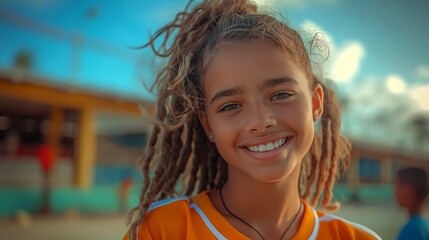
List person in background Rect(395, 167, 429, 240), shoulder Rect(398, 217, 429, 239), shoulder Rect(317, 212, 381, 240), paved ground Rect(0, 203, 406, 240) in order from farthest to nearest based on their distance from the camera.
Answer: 1. paved ground Rect(0, 203, 406, 240)
2. person in background Rect(395, 167, 429, 240)
3. shoulder Rect(398, 217, 429, 239)
4. shoulder Rect(317, 212, 381, 240)

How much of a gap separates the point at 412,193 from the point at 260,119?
2959mm

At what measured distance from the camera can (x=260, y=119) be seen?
1639mm

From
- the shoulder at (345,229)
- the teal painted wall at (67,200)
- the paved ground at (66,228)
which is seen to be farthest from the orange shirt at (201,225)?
the teal painted wall at (67,200)

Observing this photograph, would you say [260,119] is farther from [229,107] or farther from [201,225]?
[201,225]

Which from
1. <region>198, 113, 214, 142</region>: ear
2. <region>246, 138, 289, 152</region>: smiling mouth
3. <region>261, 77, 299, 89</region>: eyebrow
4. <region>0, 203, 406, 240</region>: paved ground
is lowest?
<region>0, 203, 406, 240</region>: paved ground

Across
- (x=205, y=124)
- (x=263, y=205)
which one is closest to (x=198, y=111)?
(x=205, y=124)

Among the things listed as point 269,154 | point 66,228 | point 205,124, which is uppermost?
point 205,124

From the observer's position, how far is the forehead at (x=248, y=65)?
168cm

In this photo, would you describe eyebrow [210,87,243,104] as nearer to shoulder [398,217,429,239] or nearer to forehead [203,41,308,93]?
forehead [203,41,308,93]

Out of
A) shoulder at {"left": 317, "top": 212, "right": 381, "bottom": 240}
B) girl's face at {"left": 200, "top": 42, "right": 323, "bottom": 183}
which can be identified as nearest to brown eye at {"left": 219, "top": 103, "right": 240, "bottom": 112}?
girl's face at {"left": 200, "top": 42, "right": 323, "bottom": 183}

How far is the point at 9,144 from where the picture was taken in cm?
1933

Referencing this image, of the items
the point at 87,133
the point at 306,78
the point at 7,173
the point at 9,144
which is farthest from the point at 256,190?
the point at 9,144

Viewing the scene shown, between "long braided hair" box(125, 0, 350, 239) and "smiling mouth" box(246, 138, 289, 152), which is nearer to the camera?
"smiling mouth" box(246, 138, 289, 152)

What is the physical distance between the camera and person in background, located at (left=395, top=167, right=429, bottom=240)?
3.44 m
